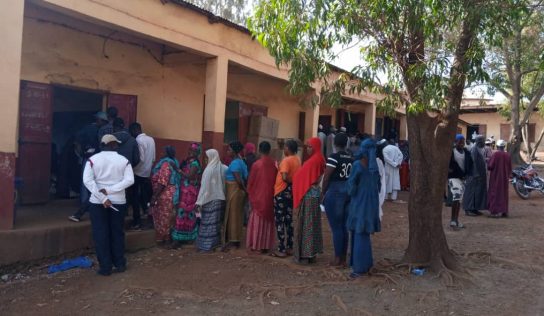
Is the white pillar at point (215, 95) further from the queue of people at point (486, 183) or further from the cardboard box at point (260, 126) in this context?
the queue of people at point (486, 183)

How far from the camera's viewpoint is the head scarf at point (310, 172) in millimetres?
5961

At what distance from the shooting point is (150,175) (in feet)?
23.5

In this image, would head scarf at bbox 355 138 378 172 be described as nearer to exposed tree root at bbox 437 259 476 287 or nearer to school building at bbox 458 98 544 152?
exposed tree root at bbox 437 259 476 287

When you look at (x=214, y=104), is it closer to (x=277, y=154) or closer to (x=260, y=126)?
(x=260, y=126)

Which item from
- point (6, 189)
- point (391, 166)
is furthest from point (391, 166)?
point (6, 189)

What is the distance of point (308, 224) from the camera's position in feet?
19.7

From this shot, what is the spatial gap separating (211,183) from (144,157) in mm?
1147

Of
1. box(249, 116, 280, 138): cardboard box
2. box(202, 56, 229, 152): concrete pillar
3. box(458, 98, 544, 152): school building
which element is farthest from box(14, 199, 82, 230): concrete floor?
box(458, 98, 544, 152): school building

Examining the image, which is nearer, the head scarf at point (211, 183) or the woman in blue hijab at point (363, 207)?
the woman in blue hijab at point (363, 207)

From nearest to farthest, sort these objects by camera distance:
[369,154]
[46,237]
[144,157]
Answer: [369,154] < [46,237] < [144,157]

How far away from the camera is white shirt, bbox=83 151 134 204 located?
211 inches

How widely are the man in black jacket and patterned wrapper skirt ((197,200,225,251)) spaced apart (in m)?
3.90

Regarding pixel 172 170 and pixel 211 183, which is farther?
pixel 172 170

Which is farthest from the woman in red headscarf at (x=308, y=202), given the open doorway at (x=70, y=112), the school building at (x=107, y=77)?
the open doorway at (x=70, y=112)
